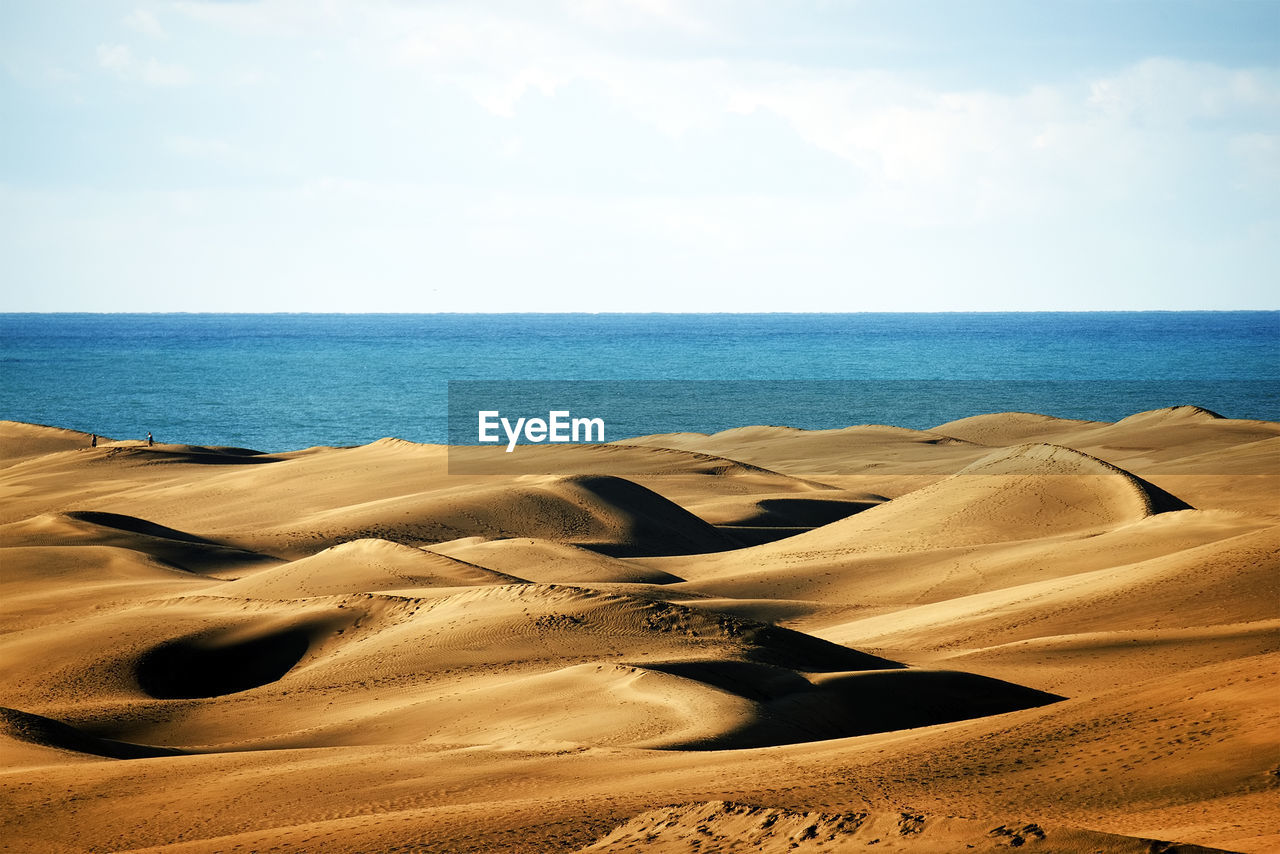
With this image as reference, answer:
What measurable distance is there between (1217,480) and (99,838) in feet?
89.1

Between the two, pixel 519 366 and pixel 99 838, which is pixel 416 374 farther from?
pixel 99 838

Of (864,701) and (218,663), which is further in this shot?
(218,663)

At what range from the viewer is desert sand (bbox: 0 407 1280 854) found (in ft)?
23.1

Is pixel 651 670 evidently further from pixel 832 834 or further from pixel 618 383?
pixel 618 383

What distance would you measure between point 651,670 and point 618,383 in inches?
3248

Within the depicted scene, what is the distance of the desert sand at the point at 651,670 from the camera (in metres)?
7.05

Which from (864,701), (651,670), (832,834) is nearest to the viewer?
(832,834)

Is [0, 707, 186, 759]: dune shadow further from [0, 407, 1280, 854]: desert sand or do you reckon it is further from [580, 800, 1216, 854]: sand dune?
[580, 800, 1216, 854]: sand dune

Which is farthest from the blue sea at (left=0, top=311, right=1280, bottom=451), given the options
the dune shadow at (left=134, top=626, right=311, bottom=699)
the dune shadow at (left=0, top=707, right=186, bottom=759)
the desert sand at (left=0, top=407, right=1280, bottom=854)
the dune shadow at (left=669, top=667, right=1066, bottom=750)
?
the dune shadow at (left=669, top=667, right=1066, bottom=750)

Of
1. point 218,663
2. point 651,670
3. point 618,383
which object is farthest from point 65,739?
point 618,383

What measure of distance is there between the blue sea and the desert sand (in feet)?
118

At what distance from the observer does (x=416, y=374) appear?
4075 inches

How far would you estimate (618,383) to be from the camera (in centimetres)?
9362

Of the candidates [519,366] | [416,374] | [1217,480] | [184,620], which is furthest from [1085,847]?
Answer: [519,366]
